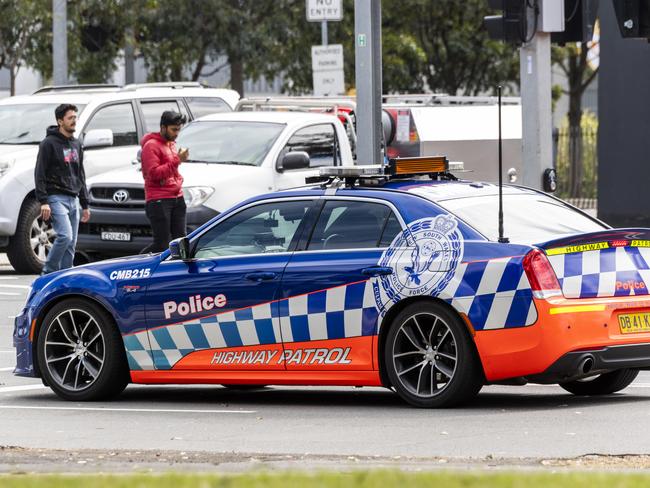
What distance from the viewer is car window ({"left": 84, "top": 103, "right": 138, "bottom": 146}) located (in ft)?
64.4

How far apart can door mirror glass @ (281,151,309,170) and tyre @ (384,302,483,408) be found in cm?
813

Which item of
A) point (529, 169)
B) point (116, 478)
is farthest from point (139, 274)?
point (529, 169)

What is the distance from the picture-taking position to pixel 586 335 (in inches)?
356

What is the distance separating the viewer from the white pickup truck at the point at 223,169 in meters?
17.2

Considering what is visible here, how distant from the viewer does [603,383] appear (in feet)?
33.1

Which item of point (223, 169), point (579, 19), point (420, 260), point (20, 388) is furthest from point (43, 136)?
point (420, 260)

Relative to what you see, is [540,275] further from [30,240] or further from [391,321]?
[30,240]

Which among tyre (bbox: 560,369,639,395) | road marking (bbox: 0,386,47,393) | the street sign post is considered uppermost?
the street sign post

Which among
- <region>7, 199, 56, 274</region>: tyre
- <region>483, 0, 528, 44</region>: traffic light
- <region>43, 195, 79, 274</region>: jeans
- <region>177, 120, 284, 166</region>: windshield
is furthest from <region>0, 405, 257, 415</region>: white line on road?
<region>7, 199, 56, 274</region>: tyre

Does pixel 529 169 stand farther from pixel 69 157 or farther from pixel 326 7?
pixel 326 7

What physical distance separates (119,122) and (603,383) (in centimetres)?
1085

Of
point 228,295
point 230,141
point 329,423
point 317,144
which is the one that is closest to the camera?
point 329,423

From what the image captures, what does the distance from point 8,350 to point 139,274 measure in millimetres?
3240

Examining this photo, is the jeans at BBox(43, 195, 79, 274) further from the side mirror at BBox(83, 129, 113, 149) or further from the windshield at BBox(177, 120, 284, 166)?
the side mirror at BBox(83, 129, 113, 149)
